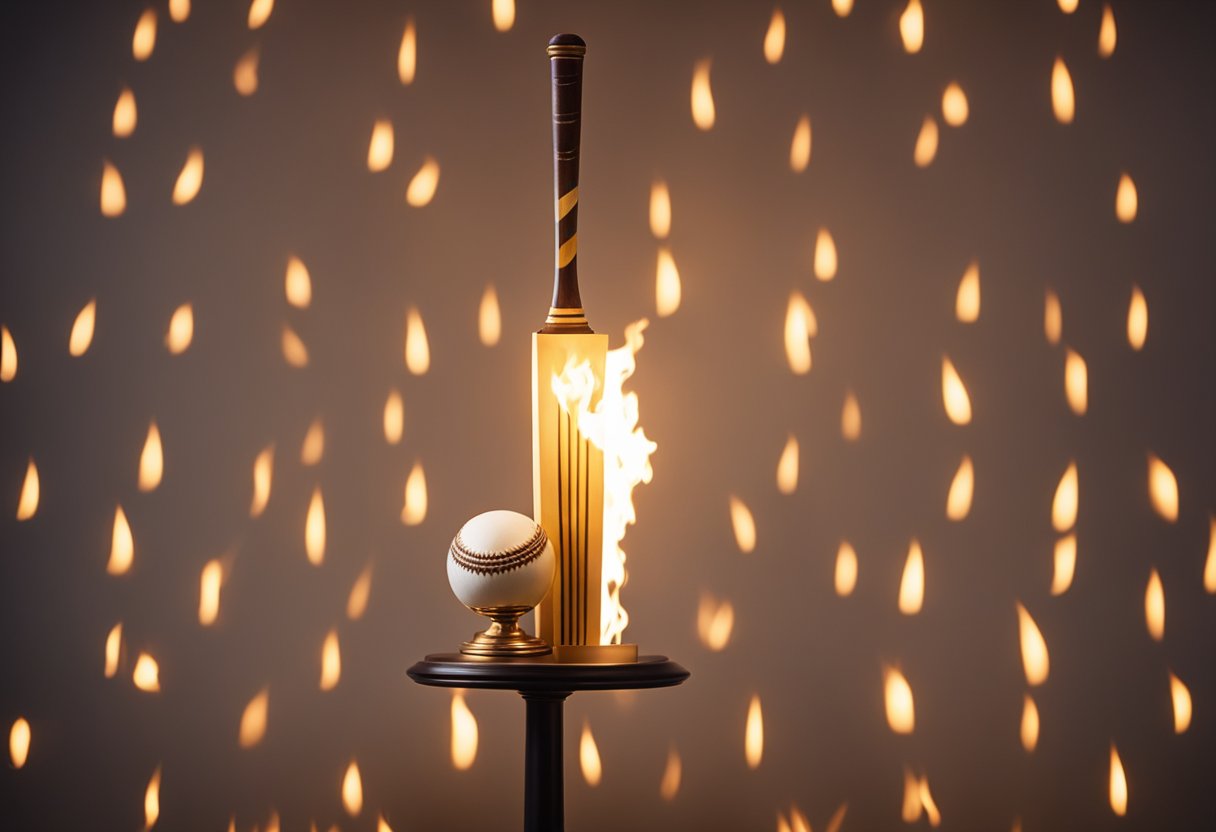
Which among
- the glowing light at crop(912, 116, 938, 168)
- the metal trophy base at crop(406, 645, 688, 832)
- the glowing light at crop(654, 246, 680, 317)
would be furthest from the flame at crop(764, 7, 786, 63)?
the metal trophy base at crop(406, 645, 688, 832)

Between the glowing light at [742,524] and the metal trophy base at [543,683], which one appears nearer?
the metal trophy base at [543,683]

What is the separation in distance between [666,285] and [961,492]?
632 mm

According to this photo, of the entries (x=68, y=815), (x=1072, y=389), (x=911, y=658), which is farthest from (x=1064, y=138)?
(x=68, y=815)

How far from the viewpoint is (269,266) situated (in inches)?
87.5

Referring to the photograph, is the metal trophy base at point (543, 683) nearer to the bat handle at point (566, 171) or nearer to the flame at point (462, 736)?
the flame at point (462, 736)

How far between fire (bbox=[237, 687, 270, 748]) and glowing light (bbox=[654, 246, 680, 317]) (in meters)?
0.96

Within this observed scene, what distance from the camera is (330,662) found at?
7.18ft

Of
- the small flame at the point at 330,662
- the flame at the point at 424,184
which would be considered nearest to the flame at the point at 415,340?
the flame at the point at 424,184

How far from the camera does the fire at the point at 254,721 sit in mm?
2174

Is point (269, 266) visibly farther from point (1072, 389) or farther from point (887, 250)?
point (1072, 389)

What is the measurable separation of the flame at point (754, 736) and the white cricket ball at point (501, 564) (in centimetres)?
57

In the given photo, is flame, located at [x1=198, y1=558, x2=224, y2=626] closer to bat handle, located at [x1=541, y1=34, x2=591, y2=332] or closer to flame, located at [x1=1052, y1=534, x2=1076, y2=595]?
bat handle, located at [x1=541, y1=34, x2=591, y2=332]

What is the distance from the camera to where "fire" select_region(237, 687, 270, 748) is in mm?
2174

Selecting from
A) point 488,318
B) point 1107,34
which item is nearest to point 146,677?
point 488,318
